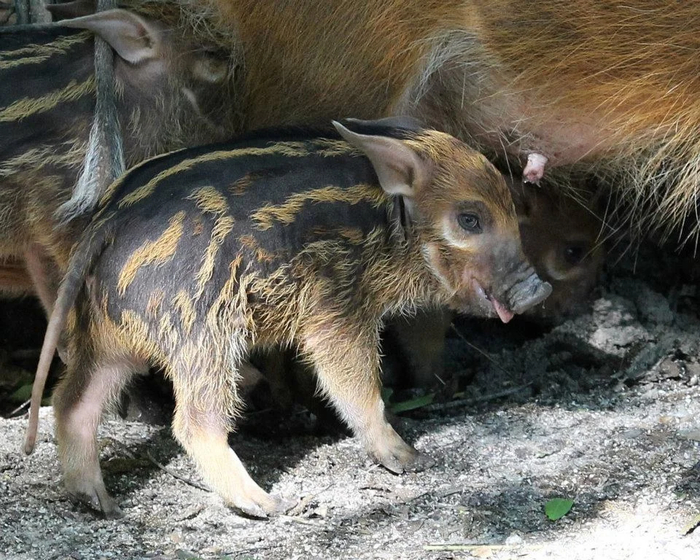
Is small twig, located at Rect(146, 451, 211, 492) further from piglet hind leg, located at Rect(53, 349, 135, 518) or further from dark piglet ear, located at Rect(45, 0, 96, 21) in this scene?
dark piglet ear, located at Rect(45, 0, 96, 21)

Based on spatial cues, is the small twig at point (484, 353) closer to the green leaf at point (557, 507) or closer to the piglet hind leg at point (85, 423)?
the green leaf at point (557, 507)

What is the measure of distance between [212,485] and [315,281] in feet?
1.91

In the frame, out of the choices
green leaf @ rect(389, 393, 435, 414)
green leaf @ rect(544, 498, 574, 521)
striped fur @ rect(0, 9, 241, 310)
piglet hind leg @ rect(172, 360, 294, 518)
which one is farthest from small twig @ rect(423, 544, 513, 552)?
striped fur @ rect(0, 9, 241, 310)

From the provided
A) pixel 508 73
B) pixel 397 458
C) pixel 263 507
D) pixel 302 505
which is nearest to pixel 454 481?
pixel 397 458

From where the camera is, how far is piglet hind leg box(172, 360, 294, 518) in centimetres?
277

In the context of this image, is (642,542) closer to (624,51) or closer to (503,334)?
(624,51)

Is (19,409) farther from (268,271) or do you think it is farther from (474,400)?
(474,400)

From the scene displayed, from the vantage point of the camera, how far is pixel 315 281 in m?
2.92

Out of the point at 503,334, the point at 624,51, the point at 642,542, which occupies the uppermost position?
the point at 624,51

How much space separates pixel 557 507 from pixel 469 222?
0.77 meters

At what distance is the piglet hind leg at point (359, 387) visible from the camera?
2.98m

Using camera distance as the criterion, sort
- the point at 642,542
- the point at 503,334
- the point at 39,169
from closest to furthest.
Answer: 1. the point at 642,542
2. the point at 39,169
3. the point at 503,334

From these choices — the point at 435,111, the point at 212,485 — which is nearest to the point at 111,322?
the point at 212,485

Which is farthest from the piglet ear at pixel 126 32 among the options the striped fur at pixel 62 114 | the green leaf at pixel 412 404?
the green leaf at pixel 412 404
